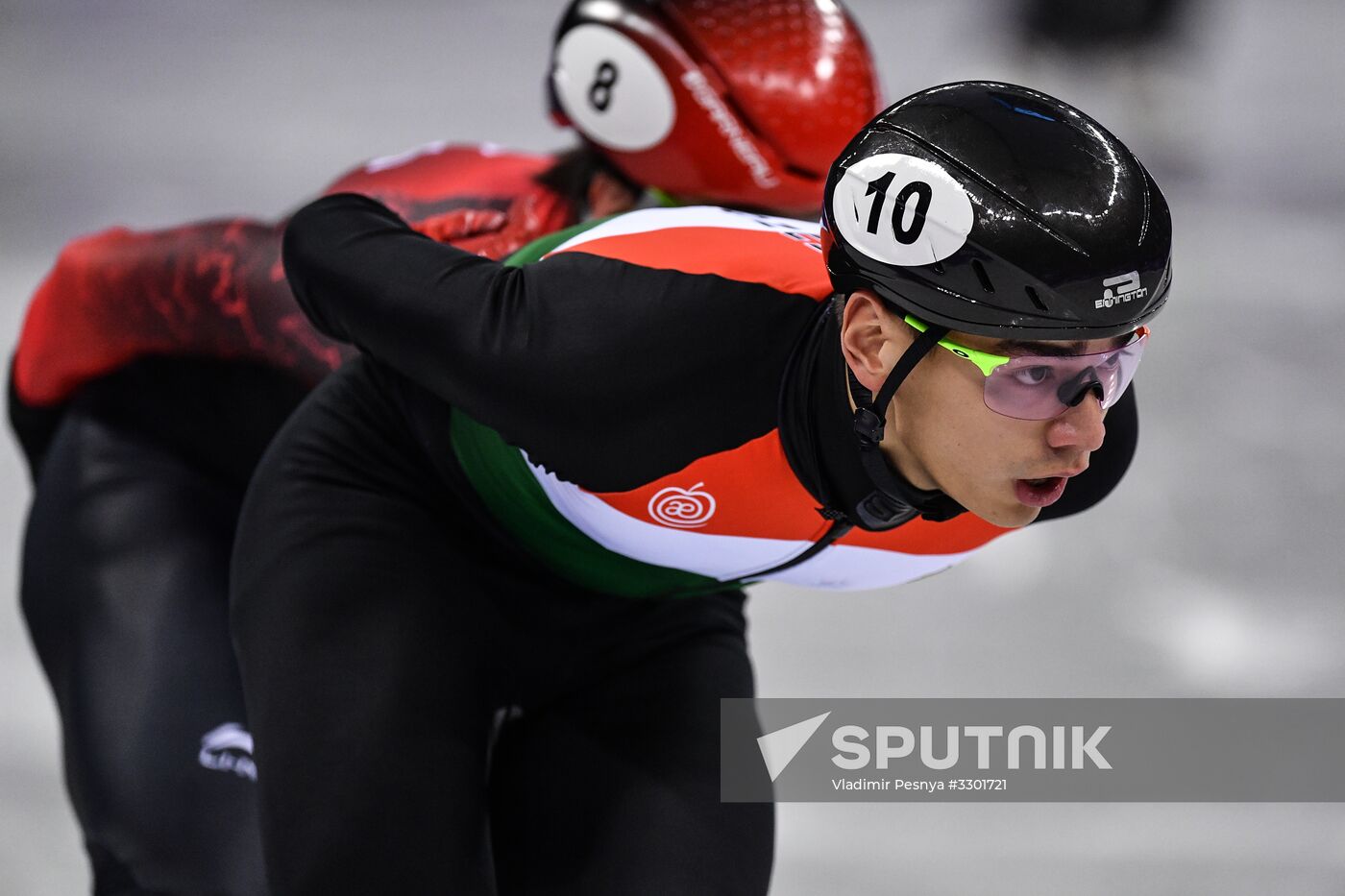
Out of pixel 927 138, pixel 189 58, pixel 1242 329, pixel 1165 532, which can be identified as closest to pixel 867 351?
pixel 927 138

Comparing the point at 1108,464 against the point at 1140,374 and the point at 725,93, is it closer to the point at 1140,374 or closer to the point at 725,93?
the point at 725,93

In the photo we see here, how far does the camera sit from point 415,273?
66.9 inches

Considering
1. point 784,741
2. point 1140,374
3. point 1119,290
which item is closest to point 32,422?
point 784,741

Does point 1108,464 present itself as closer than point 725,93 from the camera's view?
Yes

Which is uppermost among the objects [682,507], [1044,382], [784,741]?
[1044,382]

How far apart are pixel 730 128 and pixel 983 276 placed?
127 cm

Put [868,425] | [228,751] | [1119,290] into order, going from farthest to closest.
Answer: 1. [228,751]
2. [868,425]
3. [1119,290]

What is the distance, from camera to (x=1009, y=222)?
143 cm

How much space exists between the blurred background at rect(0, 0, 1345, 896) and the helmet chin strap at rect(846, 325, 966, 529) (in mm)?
1197

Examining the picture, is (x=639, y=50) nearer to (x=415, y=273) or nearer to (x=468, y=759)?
(x=415, y=273)

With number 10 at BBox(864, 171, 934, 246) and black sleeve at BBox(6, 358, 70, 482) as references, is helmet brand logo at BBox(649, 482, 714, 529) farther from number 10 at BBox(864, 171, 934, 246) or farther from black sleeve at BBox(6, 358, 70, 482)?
black sleeve at BBox(6, 358, 70, 482)

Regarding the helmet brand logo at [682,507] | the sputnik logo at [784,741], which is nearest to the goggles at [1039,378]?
the helmet brand logo at [682,507]

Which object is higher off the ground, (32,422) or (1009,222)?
(1009,222)

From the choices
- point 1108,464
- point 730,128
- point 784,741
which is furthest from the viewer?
point 730,128
